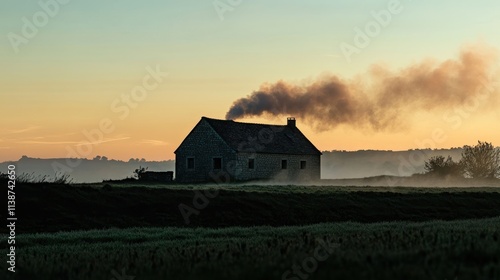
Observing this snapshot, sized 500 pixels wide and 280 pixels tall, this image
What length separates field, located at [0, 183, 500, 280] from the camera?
899cm

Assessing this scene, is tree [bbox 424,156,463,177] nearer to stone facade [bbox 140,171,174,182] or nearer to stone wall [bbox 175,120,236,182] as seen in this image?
stone wall [bbox 175,120,236,182]

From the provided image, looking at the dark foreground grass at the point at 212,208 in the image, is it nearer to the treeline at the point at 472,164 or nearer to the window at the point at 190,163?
the window at the point at 190,163

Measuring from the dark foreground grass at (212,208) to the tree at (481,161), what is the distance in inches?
1422

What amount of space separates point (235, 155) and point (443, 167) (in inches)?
993

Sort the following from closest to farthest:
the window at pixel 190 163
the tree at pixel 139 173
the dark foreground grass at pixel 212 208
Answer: the dark foreground grass at pixel 212 208 → the tree at pixel 139 173 → the window at pixel 190 163

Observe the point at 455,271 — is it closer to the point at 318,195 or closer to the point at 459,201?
the point at 318,195

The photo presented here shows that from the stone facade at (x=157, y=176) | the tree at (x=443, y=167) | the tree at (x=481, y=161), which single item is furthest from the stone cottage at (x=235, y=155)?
the tree at (x=481, y=161)

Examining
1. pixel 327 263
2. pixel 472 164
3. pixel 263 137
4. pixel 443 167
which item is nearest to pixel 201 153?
pixel 263 137

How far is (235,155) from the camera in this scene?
64062 mm

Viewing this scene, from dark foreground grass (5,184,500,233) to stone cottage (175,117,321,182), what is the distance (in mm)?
25112

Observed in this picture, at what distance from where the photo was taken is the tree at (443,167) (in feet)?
241

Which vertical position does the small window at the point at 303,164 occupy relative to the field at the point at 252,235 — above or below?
above

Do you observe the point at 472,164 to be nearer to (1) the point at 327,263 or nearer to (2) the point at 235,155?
(2) the point at 235,155

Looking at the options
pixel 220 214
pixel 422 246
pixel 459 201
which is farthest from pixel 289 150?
pixel 422 246
